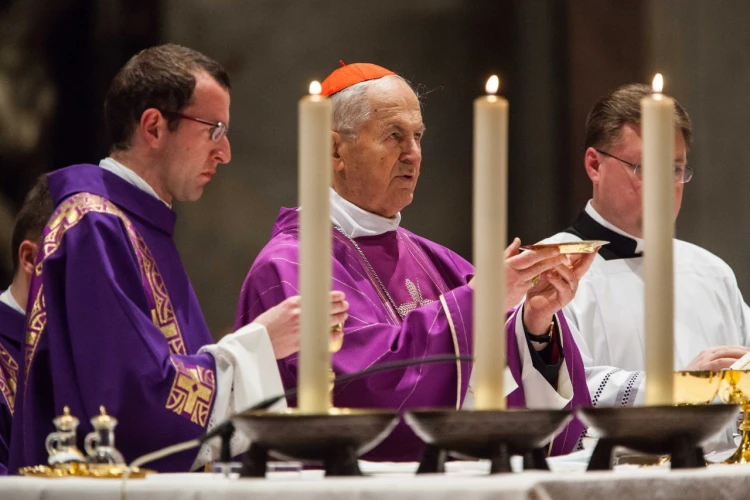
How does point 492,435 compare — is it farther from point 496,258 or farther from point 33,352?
point 33,352

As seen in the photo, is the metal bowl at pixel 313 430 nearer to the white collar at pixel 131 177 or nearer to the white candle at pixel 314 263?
the white candle at pixel 314 263

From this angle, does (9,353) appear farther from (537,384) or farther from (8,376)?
(537,384)

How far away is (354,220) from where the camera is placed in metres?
4.66

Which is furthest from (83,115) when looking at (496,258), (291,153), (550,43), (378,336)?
(496,258)

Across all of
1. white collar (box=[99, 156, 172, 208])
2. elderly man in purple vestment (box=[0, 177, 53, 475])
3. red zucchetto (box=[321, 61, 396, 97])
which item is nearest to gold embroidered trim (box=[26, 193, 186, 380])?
white collar (box=[99, 156, 172, 208])

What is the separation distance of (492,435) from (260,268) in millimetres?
2480

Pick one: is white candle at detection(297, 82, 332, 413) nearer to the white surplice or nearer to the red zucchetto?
the red zucchetto

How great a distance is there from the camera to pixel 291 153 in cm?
726

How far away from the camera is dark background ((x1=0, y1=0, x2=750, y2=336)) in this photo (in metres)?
6.73

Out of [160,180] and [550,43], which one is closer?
[160,180]

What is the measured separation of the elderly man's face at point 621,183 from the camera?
5.48 m

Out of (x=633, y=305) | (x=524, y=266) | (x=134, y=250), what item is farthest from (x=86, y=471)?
(x=633, y=305)

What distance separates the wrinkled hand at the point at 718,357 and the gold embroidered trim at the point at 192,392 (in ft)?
5.73

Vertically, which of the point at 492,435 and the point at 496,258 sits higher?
the point at 496,258
